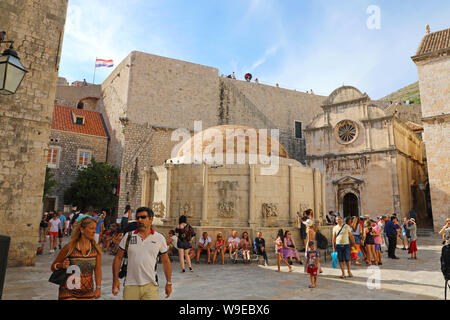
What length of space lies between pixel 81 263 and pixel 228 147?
8.98 metres

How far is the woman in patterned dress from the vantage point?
3.08m

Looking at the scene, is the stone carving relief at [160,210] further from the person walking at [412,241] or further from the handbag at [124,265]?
the person walking at [412,241]

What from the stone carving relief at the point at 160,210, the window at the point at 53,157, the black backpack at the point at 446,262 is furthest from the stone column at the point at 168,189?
the window at the point at 53,157

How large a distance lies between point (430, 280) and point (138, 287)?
23.3 ft

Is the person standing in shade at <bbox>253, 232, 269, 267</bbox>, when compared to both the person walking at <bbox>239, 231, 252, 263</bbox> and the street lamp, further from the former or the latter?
the street lamp

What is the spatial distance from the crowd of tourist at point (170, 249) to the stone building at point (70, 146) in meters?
8.82

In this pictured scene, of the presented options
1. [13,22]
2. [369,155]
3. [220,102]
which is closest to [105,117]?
[220,102]

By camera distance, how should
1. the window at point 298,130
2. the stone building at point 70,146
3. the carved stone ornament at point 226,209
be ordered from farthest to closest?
the window at point 298,130 < the stone building at point 70,146 < the carved stone ornament at point 226,209

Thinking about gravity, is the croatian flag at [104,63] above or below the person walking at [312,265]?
above

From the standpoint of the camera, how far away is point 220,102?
98.0 feet

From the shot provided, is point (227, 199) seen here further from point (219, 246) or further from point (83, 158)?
point (83, 158)

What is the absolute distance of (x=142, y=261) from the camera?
3258mm

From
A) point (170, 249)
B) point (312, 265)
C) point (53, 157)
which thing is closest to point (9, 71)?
point (312, 265)

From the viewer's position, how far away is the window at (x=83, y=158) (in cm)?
2430
